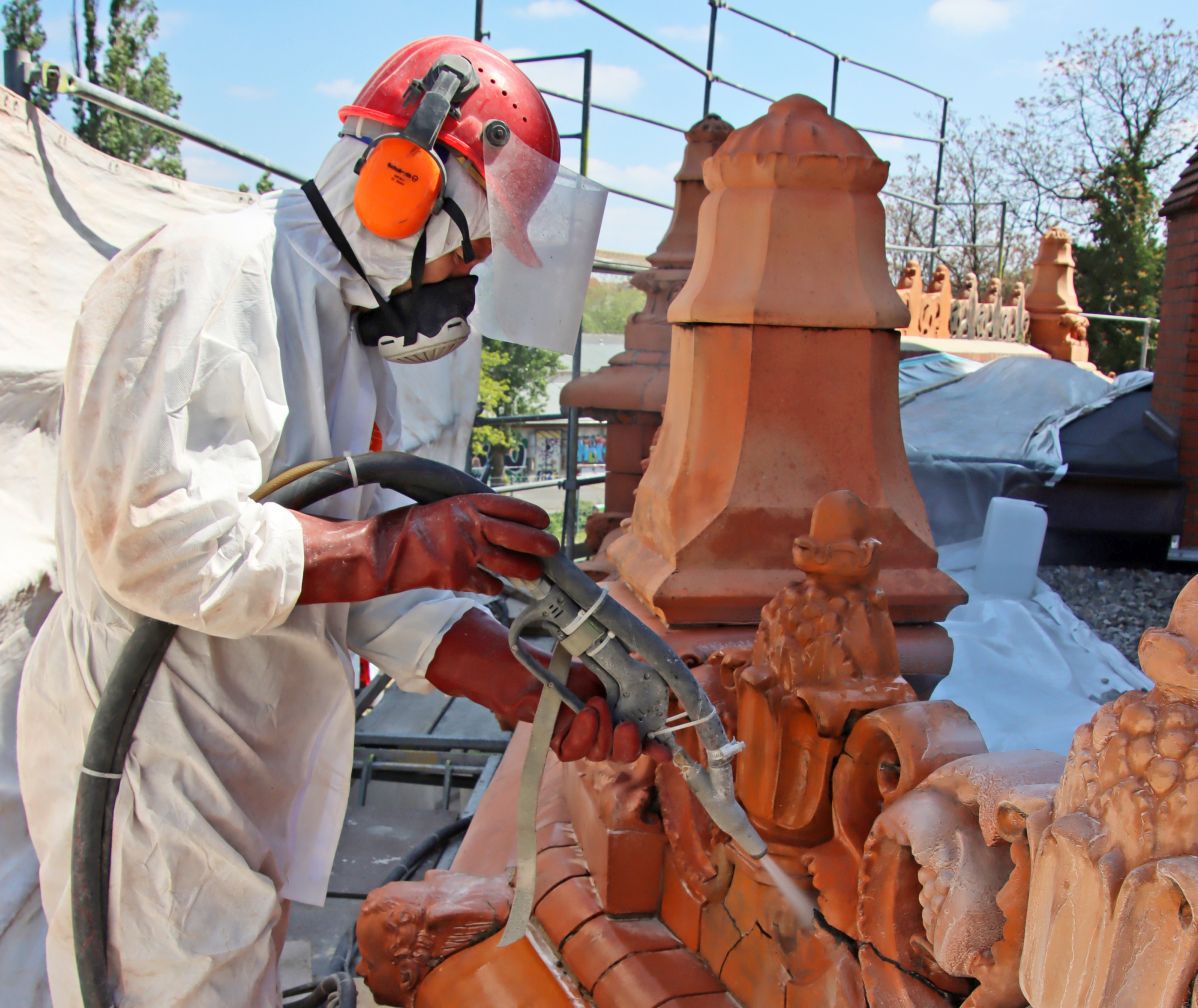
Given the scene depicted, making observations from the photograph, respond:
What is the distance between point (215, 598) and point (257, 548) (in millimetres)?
87

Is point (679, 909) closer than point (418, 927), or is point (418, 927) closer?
point (679, 909)

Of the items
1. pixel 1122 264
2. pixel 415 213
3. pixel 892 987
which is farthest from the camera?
pixel 1122 264

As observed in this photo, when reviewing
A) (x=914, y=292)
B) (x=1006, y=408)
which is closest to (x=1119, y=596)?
(x=1006, y=408)

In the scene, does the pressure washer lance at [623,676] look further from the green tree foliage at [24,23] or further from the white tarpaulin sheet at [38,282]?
the green tree foliage at [24,23]

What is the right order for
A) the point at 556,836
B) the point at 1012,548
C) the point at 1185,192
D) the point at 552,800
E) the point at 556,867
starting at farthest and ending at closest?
the point at 1185,192
the point at 1012,548
the point at 552,800
the point at 556,836
the point at 556,867

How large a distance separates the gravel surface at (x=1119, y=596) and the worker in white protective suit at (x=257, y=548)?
12.2 ft

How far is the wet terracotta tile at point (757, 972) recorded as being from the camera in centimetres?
166

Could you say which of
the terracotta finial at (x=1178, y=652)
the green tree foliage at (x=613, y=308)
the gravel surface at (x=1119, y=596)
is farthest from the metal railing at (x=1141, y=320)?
the green tree foliage at (x=613, y=308)

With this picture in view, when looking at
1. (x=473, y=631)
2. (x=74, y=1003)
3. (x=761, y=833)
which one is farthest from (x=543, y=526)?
(x=74, y=1003)

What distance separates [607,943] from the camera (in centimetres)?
203

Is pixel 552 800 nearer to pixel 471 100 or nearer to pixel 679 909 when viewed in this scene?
pixel 679 909

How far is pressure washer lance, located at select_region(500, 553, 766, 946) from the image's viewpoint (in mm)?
1634

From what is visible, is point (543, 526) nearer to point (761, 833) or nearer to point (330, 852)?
point (761, 833)

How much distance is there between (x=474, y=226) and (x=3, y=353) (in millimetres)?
2316
